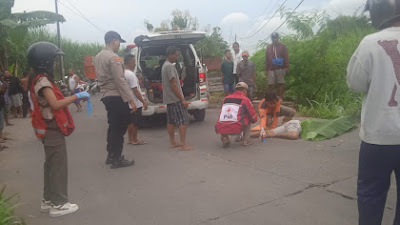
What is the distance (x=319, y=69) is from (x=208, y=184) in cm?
664

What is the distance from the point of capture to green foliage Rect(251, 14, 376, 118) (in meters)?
9.47

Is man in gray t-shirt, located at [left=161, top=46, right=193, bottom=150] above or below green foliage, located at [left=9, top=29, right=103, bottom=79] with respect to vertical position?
below

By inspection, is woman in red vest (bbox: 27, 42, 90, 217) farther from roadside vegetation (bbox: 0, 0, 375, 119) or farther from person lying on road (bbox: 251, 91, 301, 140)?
roadside vegetation (bbox: 0, 0, 375, 119)

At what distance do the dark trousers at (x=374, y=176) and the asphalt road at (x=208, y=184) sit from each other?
890mm

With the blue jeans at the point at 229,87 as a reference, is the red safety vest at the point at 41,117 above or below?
above

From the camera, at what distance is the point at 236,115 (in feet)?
20.5

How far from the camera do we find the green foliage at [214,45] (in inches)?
1062

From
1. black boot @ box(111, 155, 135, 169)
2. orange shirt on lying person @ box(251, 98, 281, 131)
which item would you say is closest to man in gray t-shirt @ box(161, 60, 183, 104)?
black boot @ box(111, 155, 135, 169)

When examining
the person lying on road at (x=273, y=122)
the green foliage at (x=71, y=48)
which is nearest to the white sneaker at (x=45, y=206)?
the person lying on road at (x=273, y=122)

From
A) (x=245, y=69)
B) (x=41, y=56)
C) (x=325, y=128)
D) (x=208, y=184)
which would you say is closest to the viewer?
(x=41, y=56)

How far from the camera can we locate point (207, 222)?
3508 mm

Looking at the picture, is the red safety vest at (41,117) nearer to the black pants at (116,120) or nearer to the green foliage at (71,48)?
the black pants at (116,120)

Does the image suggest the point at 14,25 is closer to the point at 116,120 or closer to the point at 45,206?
the point at 116,120

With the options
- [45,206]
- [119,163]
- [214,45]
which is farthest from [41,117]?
[214,45]
